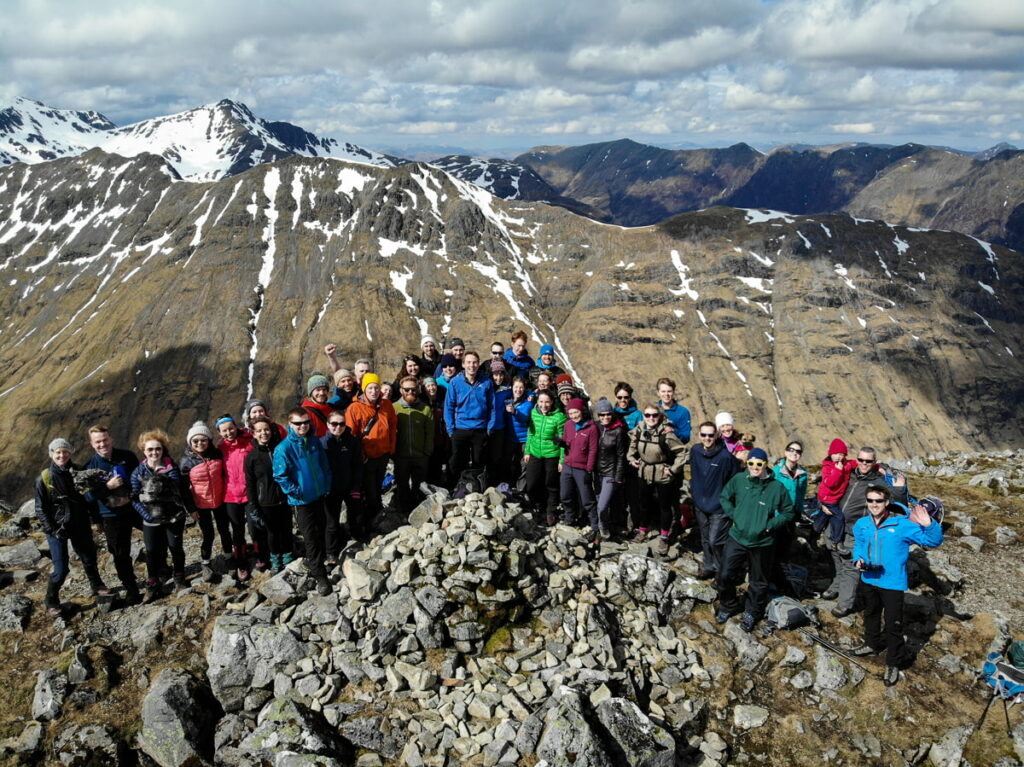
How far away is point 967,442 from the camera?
6531 inches

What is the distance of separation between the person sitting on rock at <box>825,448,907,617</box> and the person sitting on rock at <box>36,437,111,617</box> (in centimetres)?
1717

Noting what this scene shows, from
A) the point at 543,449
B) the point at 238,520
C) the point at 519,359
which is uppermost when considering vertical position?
the point at 519,359

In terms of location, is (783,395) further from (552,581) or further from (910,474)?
(552,581)

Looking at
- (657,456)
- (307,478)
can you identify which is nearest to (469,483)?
(307,478)

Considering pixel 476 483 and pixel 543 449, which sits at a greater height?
pixel 543 449

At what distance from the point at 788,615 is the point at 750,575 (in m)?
1.20

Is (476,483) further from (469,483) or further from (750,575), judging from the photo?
(750,575)

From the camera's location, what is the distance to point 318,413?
1441 cm

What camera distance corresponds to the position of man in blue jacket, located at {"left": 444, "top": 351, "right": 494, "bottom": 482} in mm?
15906

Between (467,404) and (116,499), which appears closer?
(116,499)

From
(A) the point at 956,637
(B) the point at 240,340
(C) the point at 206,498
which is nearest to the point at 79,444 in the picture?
(B) the point at 240,340

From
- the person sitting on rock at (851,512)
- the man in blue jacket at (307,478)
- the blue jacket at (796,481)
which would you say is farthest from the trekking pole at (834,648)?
the man in blue jacket at (307,478)

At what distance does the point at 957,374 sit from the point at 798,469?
685 ft

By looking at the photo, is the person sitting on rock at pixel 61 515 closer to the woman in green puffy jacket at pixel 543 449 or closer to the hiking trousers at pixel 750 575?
the woman in green puffy jacket at pixel 543 449
